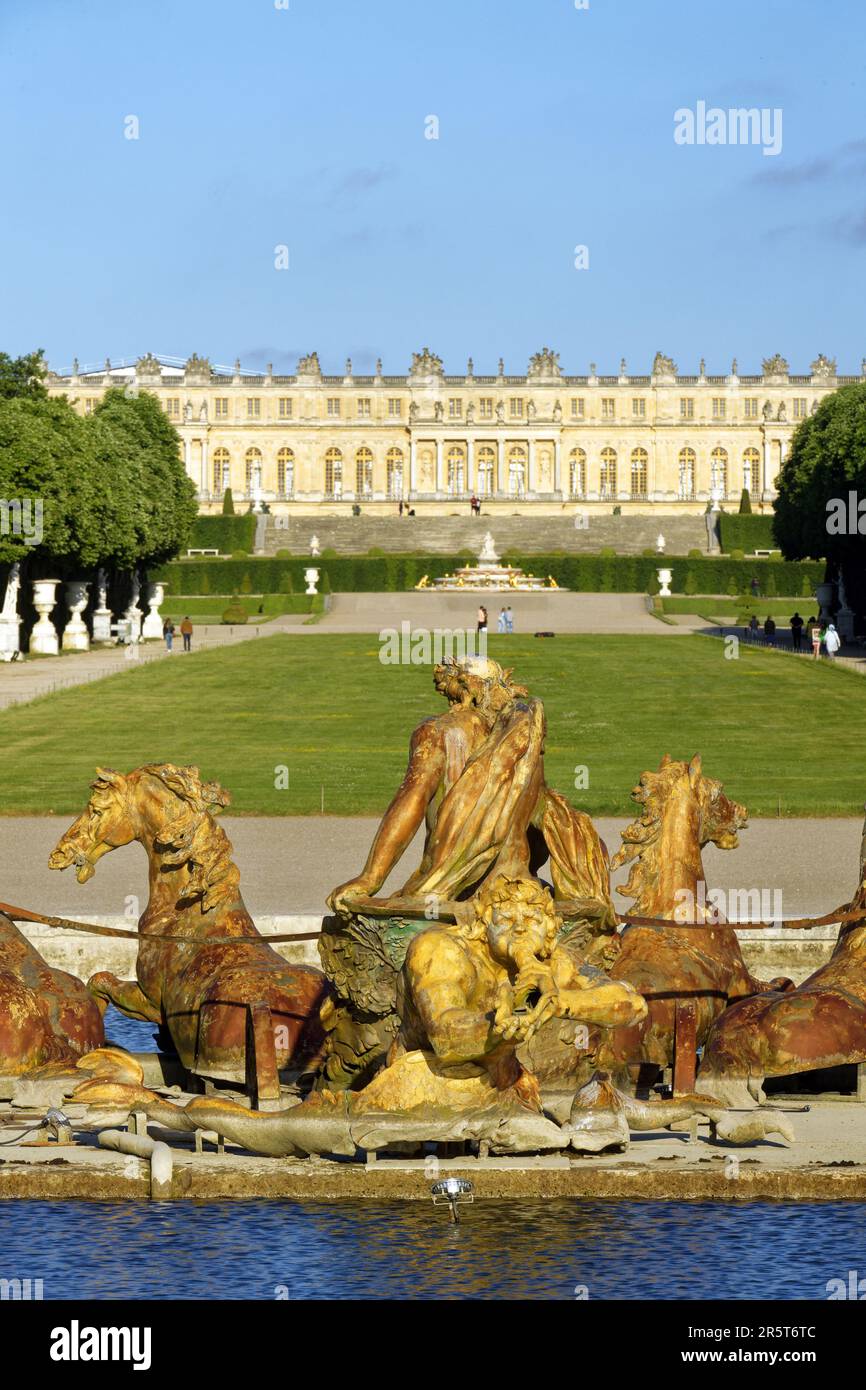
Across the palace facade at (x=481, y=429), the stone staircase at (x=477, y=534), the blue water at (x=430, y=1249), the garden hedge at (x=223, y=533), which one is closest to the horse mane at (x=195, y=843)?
the blue water at (x=430, y=1249)

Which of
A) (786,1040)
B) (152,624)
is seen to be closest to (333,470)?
(152,624)

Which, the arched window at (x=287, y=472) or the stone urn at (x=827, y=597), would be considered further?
the arched window at (x=287, y=472)

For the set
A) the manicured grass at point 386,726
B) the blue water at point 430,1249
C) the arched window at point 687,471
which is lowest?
the manicured grass at point 386,726

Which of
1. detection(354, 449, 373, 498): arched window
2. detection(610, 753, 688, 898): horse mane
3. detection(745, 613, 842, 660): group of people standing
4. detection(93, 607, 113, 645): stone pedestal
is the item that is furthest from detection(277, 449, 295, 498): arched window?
detection(610, 753, 688, 898): horse mane

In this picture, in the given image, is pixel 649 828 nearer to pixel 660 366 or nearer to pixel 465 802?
pixel 465 802

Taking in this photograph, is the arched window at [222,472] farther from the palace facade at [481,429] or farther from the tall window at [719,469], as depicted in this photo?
the tall window at [719,469]

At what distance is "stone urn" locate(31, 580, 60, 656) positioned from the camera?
43219 mm

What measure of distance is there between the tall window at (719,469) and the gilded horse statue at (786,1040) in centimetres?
10808

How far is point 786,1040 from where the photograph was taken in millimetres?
8500

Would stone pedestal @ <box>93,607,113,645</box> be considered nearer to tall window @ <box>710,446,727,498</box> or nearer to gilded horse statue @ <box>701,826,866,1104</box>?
gilded horse statue @ <box>701,826,866,1104</box>

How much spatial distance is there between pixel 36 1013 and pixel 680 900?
2.63 metres

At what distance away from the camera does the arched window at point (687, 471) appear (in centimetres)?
11725

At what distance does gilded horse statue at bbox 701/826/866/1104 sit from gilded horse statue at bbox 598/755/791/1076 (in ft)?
1.57
